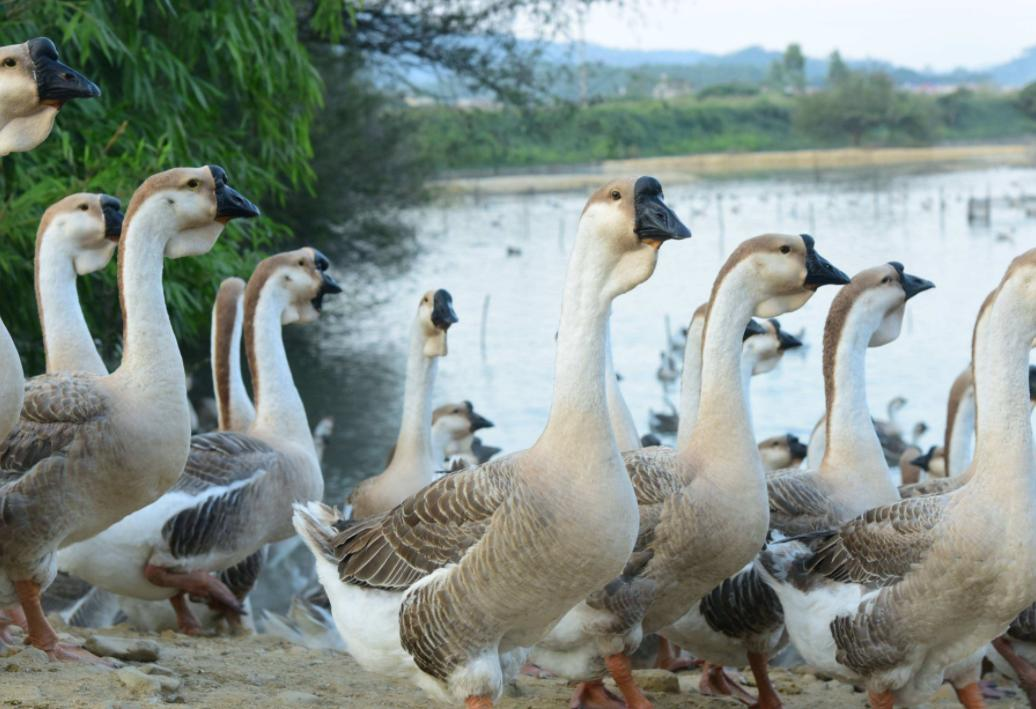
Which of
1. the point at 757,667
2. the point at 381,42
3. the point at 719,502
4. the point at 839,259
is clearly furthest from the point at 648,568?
the point at 839,259

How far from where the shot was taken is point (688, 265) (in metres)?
36.0

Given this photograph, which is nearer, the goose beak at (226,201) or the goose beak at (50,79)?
the goose beak at (50,79)

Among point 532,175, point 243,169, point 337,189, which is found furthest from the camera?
point 532,175

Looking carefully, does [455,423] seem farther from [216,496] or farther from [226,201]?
[226,201]

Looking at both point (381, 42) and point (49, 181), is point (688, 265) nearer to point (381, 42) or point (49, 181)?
point (381, 42)

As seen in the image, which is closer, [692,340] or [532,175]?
[692,340]

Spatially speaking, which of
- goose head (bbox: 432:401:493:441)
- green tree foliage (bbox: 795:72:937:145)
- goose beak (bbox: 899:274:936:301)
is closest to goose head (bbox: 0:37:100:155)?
goose beak (bbox: 899:274:936:301)

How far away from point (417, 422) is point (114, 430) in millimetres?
2562

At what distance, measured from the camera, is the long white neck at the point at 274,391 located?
27.3 feet

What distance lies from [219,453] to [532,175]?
62.3 metres

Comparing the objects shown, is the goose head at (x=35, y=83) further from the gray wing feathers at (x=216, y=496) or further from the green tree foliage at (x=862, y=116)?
the green tree foliage at (x=862, y=116)

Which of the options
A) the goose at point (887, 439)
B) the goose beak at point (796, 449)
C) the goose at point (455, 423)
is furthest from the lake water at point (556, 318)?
the goose beak at point (796, 449)

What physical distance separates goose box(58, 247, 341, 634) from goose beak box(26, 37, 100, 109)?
2.64 metres

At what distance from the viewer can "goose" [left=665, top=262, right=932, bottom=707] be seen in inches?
271
